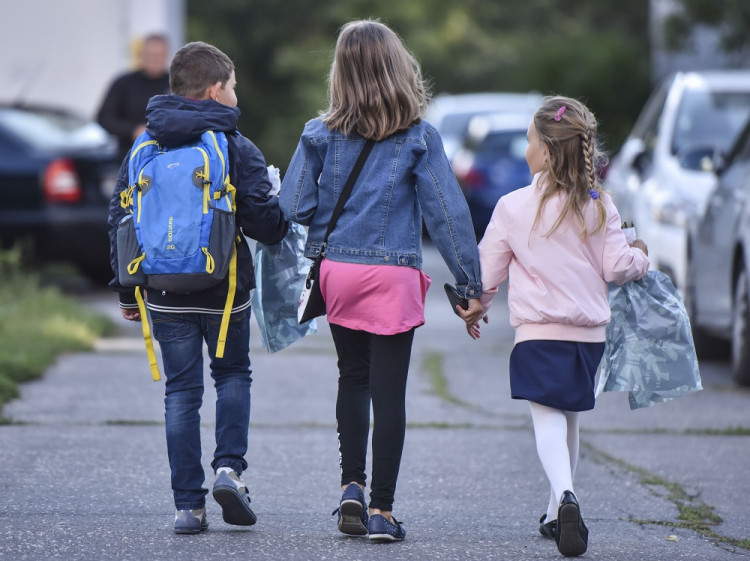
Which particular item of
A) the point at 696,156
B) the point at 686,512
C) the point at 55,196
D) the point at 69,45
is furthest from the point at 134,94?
the point at 686,512

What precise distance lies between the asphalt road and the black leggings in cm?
21

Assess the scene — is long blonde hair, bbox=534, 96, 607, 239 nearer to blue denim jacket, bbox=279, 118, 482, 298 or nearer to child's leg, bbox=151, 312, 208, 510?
blue denim jacket, bbox=279, 118, 482, 298

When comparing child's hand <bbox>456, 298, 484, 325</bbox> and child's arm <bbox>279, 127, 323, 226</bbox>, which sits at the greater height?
child's arm <bbox>279, 127, 323, 226</bbox>

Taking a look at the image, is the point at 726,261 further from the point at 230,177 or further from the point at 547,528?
the point at 230,177

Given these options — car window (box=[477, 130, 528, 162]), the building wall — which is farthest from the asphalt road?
car window (box=[477, 130, 528, 162])

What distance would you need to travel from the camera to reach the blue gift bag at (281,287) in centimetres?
509

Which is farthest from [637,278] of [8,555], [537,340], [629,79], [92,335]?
[629,79]

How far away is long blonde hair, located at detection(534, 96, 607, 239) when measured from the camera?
461 cm

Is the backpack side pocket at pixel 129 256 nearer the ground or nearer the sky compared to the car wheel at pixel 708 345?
nearer the sky

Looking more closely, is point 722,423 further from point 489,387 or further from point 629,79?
point 629,79

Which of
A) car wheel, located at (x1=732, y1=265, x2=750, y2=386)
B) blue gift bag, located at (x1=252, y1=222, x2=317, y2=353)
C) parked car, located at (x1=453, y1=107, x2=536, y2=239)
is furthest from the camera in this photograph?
parked car, located at (x1=453, y1=107, x2=536, y2=239)

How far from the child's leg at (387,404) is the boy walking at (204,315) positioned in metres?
0.43

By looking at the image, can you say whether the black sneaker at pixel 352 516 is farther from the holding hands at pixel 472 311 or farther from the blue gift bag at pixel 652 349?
the blue gift bag at pixel 652 349

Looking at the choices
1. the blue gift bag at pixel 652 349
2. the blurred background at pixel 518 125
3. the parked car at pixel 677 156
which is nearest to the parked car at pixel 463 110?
the blurred background at pixel 518 125
